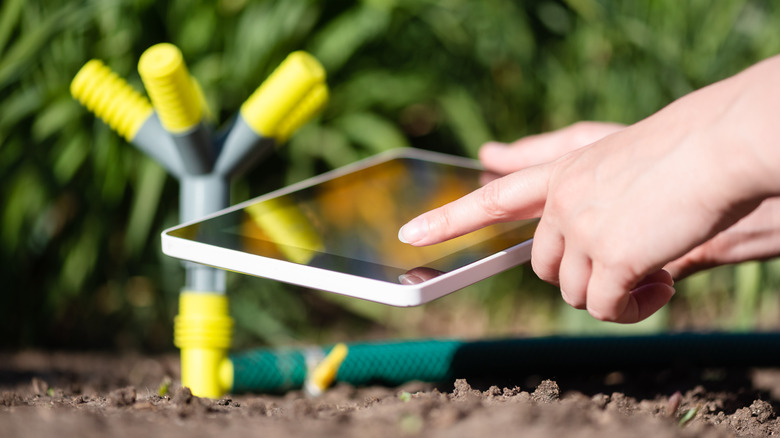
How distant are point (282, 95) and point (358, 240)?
24 centimetres

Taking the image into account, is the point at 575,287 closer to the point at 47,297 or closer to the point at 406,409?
the point at 406,409

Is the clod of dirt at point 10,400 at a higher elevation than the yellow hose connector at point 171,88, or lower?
lower

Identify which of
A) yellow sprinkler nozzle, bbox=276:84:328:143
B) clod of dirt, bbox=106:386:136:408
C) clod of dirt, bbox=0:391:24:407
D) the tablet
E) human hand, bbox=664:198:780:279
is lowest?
clod of dirt, bbox=0:391:24:407

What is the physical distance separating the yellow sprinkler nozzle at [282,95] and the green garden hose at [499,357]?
380 mm

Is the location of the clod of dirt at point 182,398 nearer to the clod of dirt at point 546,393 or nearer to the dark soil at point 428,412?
the dark soil at point 428,412

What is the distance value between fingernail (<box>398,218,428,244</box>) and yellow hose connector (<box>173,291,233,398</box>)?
1.04ft

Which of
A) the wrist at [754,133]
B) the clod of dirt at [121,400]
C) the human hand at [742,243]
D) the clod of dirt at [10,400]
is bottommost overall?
the clod of dirt at [10,400]

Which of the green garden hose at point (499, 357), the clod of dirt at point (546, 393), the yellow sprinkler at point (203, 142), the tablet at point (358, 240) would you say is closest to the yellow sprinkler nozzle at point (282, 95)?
the yellow sprinkler at point (203, 142)

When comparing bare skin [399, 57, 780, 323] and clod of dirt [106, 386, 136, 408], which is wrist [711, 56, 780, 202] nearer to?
bare skin [399, 57, 780, 323]

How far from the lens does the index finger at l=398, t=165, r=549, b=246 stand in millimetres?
802

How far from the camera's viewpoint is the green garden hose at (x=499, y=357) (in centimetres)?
117

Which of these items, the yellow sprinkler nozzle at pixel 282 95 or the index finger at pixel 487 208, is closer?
the index finger at pixel 487 208

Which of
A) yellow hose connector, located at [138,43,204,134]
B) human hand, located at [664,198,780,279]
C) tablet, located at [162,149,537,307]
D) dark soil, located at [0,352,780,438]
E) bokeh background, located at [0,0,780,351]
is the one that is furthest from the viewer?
bokeh background, located at [0,0,780,351]

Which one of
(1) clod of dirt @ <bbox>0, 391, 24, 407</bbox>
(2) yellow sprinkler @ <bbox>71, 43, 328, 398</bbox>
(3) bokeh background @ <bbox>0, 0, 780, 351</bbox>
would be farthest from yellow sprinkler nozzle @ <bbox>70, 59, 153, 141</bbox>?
(3) bokeh background @ <bbox>0, 0, 780, 351</bbox>
